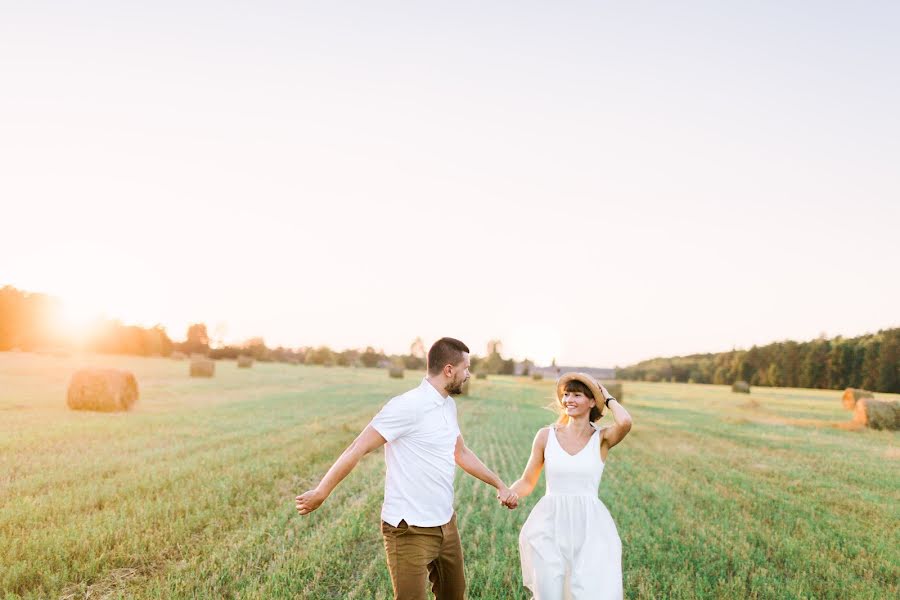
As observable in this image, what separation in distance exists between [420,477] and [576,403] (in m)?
1.34

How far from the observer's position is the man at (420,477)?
13.5 ft

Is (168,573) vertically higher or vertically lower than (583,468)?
lower

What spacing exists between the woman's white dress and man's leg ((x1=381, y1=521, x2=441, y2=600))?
0.82 meters

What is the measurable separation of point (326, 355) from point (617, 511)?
9241 cm

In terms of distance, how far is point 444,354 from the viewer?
4.36 m

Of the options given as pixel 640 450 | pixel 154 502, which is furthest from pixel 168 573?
pixel 640 450

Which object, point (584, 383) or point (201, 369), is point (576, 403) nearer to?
point (584, 383)

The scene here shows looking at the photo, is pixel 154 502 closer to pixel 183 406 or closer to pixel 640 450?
pixel 640 450

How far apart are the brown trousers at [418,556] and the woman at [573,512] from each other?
0.60 metres

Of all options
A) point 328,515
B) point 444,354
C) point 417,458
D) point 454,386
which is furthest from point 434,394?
point 328,515

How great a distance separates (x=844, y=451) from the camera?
17.7 metres

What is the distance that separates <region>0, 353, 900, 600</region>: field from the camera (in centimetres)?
625

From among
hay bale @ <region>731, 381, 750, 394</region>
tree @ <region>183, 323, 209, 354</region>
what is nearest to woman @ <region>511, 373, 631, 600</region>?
hay bale @ <region>731, 381, 750, 394</region>

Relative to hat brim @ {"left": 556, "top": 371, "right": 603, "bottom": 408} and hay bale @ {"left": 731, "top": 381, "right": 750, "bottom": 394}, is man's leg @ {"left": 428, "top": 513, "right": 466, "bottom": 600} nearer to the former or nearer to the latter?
hat brim @ {"left": 556, "top": 371, "right": 603, "bottom": 408}
